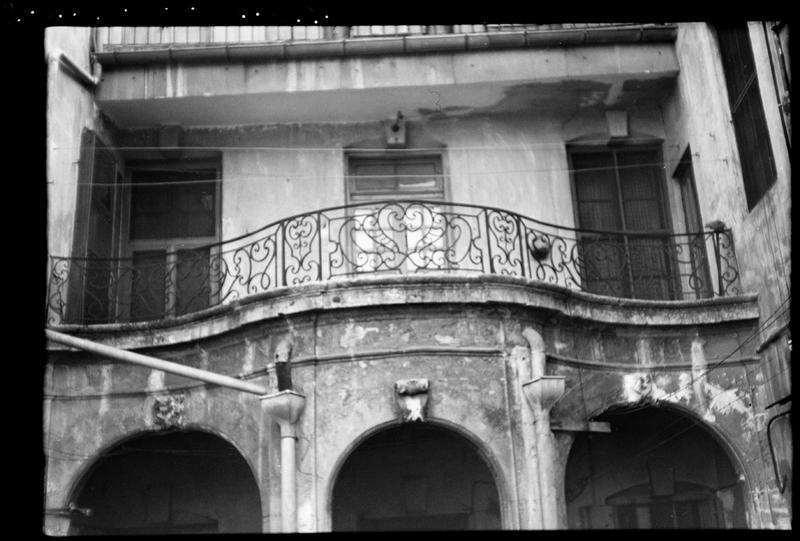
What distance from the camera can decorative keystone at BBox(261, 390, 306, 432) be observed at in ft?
32.6

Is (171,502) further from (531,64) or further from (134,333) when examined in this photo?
(531,64)

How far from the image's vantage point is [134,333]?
10883 millimetres

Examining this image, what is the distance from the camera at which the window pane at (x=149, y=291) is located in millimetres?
11742

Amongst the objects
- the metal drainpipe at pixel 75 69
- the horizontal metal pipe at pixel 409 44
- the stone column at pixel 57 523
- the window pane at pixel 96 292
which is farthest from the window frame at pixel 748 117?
the stone column at pixel 57 523

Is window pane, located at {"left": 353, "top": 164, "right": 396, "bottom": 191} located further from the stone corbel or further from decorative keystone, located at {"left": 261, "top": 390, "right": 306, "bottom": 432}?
the stone corbel

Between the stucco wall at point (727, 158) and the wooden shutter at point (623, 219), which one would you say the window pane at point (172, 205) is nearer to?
the wooden shutter at point (623, 219)

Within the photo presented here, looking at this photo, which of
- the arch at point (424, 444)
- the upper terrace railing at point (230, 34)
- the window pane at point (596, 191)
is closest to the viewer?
the arch at point (424, 444)

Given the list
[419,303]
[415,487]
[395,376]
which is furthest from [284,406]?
[415,487]

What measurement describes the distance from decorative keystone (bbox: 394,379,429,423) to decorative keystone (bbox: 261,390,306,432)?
0.93m

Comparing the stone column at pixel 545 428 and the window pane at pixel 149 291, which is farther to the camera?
the window pane at pixel 149 291

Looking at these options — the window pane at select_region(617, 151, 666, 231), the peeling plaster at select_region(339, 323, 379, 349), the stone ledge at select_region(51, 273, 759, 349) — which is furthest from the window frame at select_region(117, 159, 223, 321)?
the window pane at select_region(617, 151, 666, 231)

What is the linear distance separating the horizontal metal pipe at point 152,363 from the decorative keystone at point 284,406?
0.13 meters

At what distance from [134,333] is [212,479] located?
2.15 meters

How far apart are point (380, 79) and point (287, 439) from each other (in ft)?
14.0
